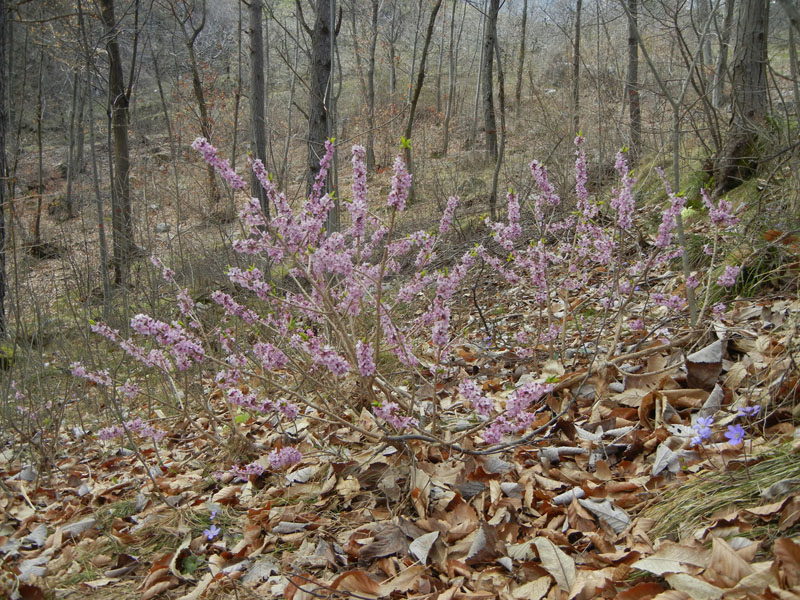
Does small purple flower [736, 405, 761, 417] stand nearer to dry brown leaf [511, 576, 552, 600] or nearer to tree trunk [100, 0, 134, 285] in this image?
dry brown leaf [511, 576, 552, 600]

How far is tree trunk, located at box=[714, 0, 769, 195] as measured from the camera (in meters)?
4.98

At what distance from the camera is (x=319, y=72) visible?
20.9 feet

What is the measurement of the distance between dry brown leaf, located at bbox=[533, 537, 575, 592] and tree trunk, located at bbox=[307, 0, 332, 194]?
5.07 metres

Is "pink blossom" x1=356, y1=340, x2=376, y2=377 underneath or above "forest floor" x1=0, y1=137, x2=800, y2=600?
above

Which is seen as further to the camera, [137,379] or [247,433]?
[137,379]

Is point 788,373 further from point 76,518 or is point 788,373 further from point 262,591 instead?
point 76,518

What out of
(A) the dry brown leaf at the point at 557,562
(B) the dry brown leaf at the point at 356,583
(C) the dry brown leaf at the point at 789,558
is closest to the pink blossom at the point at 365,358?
(B) the dry brown leaf at the point at 356,583

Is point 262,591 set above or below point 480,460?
below

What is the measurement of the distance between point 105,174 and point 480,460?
71.2ft

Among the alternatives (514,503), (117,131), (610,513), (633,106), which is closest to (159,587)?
(514,503)

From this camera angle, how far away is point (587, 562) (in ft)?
5.88

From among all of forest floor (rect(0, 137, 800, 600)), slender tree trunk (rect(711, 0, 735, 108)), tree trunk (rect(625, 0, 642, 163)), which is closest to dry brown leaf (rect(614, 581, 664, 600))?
forest floor (rect(0, 137, 800, 600))

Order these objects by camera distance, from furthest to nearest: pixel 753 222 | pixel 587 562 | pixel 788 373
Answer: pixel 753 222 → pixel 788 373 → pixel 587 562

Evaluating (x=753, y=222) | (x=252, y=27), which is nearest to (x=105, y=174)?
(x=252, y=27)
